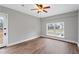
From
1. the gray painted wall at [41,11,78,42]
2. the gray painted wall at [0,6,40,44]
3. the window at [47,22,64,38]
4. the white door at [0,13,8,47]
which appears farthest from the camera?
the window at [47,22,64,38]

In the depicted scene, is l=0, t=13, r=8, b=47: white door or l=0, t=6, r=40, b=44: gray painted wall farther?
l=0, t=6, r=40, b=44: gray painted wall

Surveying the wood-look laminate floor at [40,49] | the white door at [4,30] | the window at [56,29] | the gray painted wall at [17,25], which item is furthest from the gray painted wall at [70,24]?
the white door at [4,30]

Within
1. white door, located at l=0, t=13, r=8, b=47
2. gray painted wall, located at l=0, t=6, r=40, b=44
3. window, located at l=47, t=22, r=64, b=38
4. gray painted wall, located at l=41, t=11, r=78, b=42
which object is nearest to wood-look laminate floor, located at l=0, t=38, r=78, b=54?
white door, located at l=0, t=13, r=8, b=47

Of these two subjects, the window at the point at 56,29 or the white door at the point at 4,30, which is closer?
the white door at the point at 4,30

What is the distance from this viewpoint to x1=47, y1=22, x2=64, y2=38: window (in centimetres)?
762

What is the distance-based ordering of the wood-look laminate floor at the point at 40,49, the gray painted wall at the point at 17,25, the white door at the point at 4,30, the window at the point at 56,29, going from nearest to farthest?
1. the wood-look laminate floor at the point at 40,49
2. the white door at the point at 4,30
3. the gray painted wall at the point at 17,25
4. the window at the point at 56,29

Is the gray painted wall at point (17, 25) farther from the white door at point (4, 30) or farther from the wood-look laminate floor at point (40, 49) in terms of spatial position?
the wood-look laminate floor at point (40, 49)

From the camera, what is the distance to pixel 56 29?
8.36m

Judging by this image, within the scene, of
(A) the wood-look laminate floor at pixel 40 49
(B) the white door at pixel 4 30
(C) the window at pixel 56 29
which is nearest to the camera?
(A) the wood-look laminate floor at pixel 40 49

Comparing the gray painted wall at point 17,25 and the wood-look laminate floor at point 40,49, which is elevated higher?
the gray painted wall at point 17,25

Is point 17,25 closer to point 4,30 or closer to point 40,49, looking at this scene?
point 4,30

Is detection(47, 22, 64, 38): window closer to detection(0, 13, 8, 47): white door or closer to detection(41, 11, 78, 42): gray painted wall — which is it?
detection(41, 11, 78, 42): gray painted wall

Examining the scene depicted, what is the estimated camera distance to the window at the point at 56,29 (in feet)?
25.0
